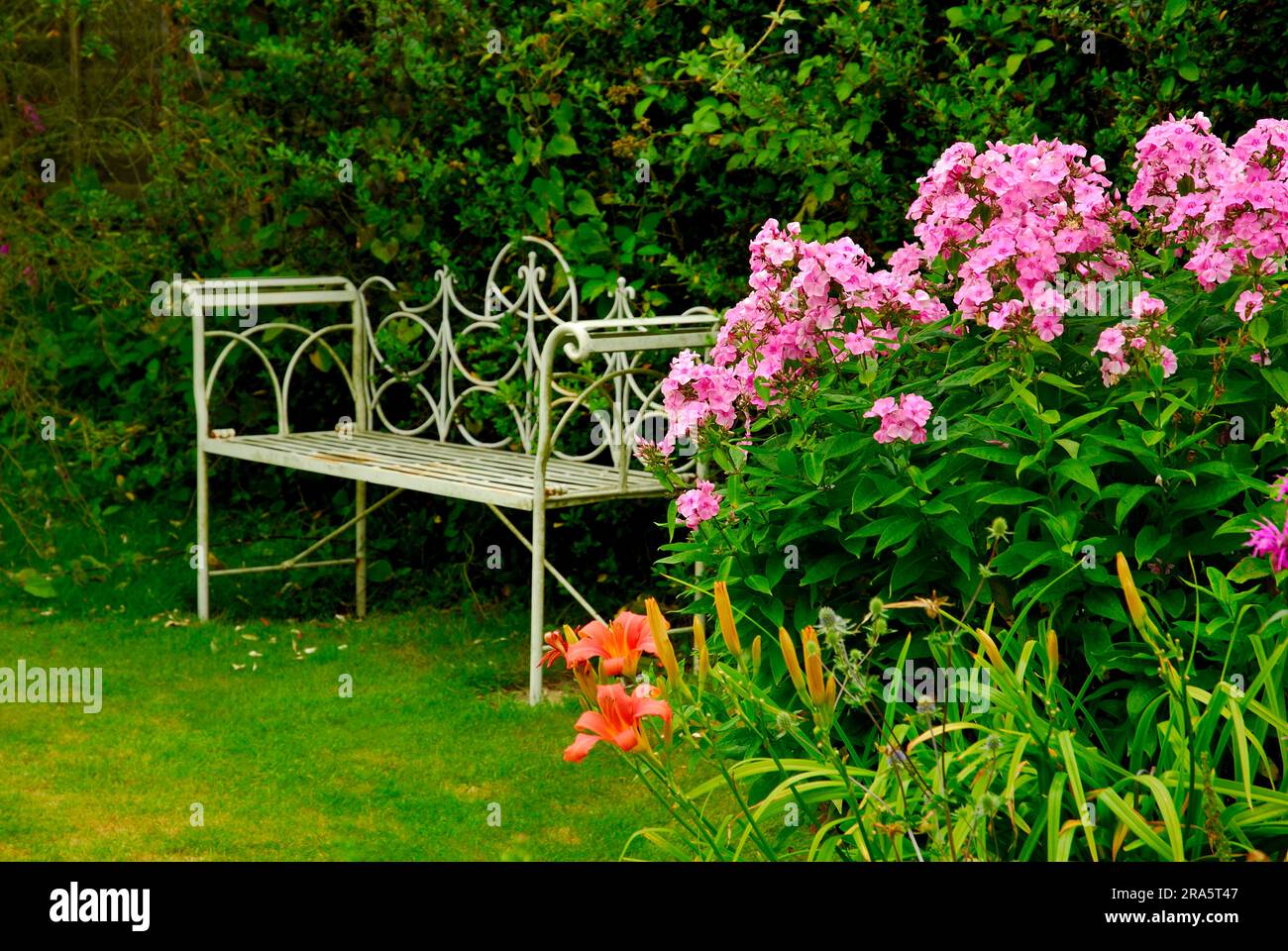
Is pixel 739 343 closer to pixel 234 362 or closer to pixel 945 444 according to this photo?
pixel 945 444

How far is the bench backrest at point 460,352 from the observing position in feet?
17.1

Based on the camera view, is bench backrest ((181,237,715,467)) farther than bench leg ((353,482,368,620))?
No

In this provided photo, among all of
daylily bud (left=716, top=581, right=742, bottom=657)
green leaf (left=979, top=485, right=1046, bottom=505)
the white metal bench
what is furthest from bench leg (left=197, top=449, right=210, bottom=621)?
daylily bud (left=716, top=581, right=742, bottom=657)

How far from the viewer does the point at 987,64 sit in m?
4.45

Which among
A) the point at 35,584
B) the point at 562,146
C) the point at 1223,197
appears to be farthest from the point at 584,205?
the point at 1223,197

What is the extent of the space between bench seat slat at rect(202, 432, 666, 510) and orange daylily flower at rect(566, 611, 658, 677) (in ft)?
7.24

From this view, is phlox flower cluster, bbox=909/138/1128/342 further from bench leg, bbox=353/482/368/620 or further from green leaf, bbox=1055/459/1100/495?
bench leg, bbox=353/482/368/620

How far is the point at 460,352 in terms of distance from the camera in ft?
19.1

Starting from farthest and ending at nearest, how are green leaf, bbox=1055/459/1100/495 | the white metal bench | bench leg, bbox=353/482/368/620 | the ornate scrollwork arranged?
bench leg, bbox=353/482/368/620 → the ornate scrollwork → the white metal bench → green leaf, bbox=1055/459/1100/495

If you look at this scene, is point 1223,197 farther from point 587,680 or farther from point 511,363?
point 511,363

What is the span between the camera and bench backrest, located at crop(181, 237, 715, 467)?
5.21 meters

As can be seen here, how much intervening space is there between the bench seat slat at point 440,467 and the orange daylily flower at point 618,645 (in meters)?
2.21

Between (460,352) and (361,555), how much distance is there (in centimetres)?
77

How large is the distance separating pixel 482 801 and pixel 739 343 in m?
1.39
